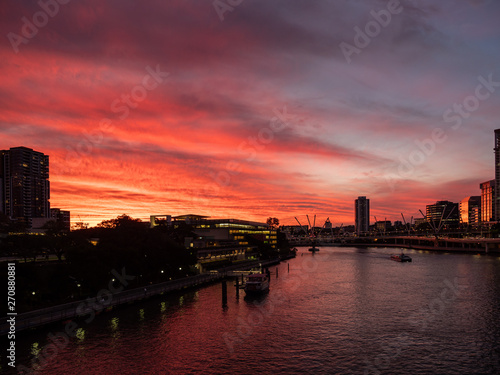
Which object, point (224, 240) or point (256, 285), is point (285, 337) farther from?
point (224, 240)

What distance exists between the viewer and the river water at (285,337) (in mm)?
36219

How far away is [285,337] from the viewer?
148 ft

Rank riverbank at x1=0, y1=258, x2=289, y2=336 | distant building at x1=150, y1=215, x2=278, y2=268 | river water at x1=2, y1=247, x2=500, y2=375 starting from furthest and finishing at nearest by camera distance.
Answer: distant building at x1=150, y1=215, x2=278, y2=268, riverbank at x1=0, y1=258, x2=289, y2=336, river water at x1=2, y1=247, x2=500, y2=375

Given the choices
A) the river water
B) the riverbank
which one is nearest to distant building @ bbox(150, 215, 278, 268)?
the riverbank

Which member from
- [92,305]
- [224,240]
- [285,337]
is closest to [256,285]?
[285,337]

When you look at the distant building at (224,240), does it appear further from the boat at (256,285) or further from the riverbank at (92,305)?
the riverbank at (92,305)

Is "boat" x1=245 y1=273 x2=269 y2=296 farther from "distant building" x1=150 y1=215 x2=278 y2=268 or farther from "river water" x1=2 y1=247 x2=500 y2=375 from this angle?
"distant building" x1=150 y1=215 x2=278 y2=268

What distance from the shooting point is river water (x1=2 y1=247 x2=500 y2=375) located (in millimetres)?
36219

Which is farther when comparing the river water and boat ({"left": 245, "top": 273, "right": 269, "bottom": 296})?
boat ({"left": 245, "top": 273, "right": 269, "bottom": 296})

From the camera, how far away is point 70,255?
2212 inches

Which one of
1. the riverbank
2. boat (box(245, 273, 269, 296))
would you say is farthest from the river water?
boat (box(245, 273, 269, 296))

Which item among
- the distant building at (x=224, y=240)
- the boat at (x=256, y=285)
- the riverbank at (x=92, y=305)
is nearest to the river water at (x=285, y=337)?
the riverbank at (x=92, y=305)

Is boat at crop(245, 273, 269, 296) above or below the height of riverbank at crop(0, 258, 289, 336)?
below

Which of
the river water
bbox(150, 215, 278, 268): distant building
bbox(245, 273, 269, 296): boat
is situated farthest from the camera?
bbox(150, 215, 278, 268): distant building
